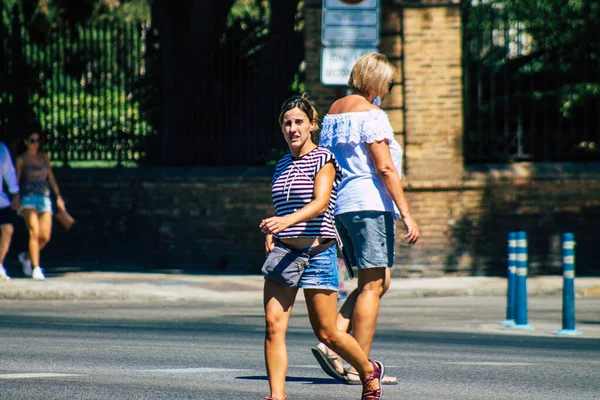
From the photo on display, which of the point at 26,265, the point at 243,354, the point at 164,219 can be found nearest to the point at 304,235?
the point at 243,354

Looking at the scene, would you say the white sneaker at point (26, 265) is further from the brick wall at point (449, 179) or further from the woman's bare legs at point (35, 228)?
the brick wall at point (449, 179)

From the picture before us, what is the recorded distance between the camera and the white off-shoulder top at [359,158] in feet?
22.0

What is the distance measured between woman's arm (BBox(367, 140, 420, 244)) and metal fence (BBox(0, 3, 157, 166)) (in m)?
10.7

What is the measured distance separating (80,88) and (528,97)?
6.17 metres

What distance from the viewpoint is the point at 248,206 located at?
16.2 metres

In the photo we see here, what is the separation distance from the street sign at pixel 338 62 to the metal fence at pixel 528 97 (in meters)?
2.33

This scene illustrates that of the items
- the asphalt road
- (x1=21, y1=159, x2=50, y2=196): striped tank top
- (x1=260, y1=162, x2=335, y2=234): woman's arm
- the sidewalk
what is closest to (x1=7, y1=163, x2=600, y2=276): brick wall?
the sidewalk

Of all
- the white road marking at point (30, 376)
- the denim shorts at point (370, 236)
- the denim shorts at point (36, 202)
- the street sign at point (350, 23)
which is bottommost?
the white road marking at point (30, 376)

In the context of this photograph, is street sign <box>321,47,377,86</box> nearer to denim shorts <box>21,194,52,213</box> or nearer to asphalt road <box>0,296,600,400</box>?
asphalt road <box>0,296,600,400</box>

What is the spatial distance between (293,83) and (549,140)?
3.46 m

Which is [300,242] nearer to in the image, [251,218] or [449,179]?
[449,179]

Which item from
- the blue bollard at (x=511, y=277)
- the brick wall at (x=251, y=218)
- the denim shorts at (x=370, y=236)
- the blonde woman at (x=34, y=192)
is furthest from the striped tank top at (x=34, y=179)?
the denim shorts at (x=370, y=236)

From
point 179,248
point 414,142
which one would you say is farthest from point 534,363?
point 179,248

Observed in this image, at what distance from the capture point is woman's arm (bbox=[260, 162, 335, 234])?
5617 mm
